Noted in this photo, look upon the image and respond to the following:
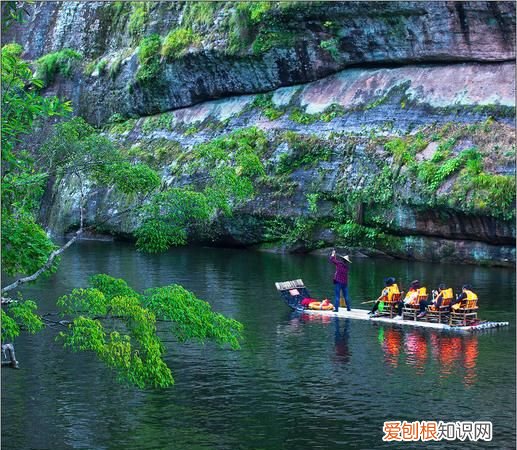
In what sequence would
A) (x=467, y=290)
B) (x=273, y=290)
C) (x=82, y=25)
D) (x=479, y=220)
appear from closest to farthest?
(x=467, y=290) → (x=273, y=290) → (x=479, y=220) → (x=82, y=25)

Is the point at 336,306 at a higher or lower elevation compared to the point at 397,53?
lower

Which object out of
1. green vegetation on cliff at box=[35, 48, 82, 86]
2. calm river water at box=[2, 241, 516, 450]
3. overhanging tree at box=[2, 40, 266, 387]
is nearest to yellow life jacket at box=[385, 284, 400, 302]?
calm river water at box=[2, 241, 516, 450]

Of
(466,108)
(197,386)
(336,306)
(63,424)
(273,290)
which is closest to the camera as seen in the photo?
(63,424)

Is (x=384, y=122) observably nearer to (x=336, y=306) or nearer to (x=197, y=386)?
(x=336, y=306)

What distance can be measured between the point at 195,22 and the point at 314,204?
1851 centimetres

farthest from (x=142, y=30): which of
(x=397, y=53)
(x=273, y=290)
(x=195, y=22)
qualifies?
(x=273, y=290)

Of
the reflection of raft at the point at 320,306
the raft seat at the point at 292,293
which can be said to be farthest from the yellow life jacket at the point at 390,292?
the raft seat at the point at 292,293

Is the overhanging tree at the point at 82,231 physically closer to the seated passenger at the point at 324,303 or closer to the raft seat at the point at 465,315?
the raft seat at the point at 465,315

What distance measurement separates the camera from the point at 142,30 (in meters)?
86.8

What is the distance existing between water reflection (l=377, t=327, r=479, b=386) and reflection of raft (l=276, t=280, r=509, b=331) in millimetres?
878

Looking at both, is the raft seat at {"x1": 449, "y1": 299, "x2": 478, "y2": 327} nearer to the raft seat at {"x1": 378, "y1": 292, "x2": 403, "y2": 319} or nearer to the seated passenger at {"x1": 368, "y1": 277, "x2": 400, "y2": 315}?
the raft seat at {"x1": 378, "y1": 292, "x2": 403, "y2": 319}

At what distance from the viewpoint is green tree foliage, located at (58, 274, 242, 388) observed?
76.4 ft

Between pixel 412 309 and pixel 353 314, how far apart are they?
2.70 m

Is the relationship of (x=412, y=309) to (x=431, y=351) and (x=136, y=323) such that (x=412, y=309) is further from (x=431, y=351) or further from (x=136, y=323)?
(x=136, y=323)
